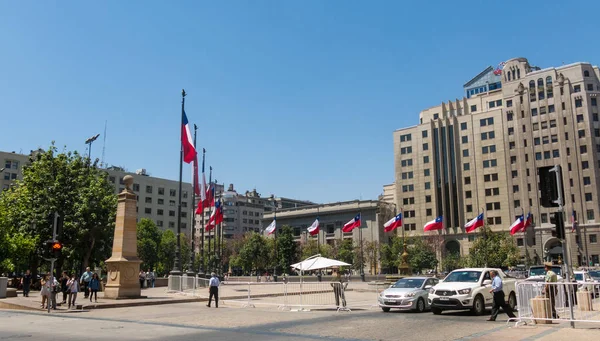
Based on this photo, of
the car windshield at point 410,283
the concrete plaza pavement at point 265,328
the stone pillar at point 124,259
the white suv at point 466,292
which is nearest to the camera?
the concrete plaza pavement at point 265,328

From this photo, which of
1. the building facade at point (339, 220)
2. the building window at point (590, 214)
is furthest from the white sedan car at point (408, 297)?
the building facade at point (339, 220)

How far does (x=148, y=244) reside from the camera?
80688 millimetres

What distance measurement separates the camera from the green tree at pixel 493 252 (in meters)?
70.6

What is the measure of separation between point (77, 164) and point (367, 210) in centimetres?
6614

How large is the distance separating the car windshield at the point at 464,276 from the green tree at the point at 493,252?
5377 cm

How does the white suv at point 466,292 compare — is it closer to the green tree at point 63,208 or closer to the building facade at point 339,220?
the green tree at point 63,208

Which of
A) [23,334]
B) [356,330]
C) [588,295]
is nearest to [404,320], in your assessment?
[356,330]

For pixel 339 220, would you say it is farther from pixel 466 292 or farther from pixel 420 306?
pixel 466 292

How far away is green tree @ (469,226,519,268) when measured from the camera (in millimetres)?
70562

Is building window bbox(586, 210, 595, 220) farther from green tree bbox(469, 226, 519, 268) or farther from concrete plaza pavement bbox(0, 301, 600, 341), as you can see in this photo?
concrete plaza pavement bbox(0, 301, 600, 341)

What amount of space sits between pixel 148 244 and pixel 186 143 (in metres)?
52.8

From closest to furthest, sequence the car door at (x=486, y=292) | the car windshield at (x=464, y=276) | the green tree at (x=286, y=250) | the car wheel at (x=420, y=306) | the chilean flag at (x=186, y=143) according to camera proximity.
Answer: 1. the car door at (x=486, y=292)
2. the car windshield at (x=464, y=276)
3. the car wheel at (x=420, y=306)
4. the chilean flag at (x=186, y=143)
5. the green tree at (x=286, y=250)

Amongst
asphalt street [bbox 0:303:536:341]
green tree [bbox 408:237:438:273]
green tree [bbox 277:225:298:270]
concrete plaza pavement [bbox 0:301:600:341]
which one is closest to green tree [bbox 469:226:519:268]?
green tree [bbox 408:237:438:273]

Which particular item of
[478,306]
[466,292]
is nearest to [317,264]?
[466,292]
